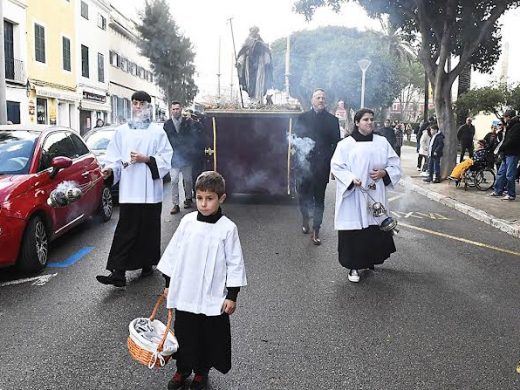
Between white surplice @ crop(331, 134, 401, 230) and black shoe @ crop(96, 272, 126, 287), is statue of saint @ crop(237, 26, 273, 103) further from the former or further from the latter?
black shoe @ crop(96, 272, 126, 287)

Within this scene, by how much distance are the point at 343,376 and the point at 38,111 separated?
23.6 metres

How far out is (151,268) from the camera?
5.37 metres

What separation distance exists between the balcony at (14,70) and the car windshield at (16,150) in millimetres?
16866

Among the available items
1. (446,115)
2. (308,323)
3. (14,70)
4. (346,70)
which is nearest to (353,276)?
(308,323)

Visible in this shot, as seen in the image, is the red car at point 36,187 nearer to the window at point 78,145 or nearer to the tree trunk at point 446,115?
the window at point 78,145

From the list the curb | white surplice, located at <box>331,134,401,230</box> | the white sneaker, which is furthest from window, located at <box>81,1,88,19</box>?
the white sneaker

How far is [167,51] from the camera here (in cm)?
4534

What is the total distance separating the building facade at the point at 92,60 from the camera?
29.6m

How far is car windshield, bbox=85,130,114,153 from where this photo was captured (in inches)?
403

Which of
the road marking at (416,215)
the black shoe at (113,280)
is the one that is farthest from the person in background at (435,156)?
the black shoe at (113,280)

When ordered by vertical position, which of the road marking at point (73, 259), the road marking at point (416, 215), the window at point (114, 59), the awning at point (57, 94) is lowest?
the road marking at point (73, 259)

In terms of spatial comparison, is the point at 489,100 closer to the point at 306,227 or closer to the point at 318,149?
the point at 306,227

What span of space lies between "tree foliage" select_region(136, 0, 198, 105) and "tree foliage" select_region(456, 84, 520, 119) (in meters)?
30.0

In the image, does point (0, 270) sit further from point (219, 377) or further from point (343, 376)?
point (343, 376)
